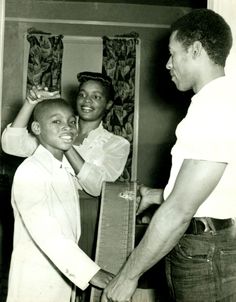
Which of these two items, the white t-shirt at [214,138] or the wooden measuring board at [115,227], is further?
the wooden measuring board at [115,227]

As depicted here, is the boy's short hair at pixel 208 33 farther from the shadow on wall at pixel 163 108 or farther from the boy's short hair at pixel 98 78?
the shadow on wall at pixel 163 108

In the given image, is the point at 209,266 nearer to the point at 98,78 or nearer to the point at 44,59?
the point at 98,78

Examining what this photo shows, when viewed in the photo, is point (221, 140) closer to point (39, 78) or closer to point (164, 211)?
point (164, 211)

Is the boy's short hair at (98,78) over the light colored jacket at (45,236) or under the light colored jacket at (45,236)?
over

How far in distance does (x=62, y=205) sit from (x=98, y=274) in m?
0.34

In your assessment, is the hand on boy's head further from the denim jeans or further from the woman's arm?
the denim jeans

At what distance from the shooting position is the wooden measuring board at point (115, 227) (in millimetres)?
1599

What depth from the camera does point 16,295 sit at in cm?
166

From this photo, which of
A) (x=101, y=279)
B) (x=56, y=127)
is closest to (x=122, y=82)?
(x=56, y=127)

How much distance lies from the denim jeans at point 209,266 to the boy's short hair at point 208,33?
0.55 meters

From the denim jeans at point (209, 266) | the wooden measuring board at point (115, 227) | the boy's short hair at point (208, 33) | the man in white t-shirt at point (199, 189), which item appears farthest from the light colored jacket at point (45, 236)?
the boy's short hair at point (208, 33)

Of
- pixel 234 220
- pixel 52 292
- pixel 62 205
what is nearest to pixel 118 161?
pixel 62 205

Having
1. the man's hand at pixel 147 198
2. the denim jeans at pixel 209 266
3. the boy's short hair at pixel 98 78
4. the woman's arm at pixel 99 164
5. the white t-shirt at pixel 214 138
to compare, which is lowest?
the denim jeans at pixel 209 266

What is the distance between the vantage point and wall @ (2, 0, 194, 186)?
4848mm
